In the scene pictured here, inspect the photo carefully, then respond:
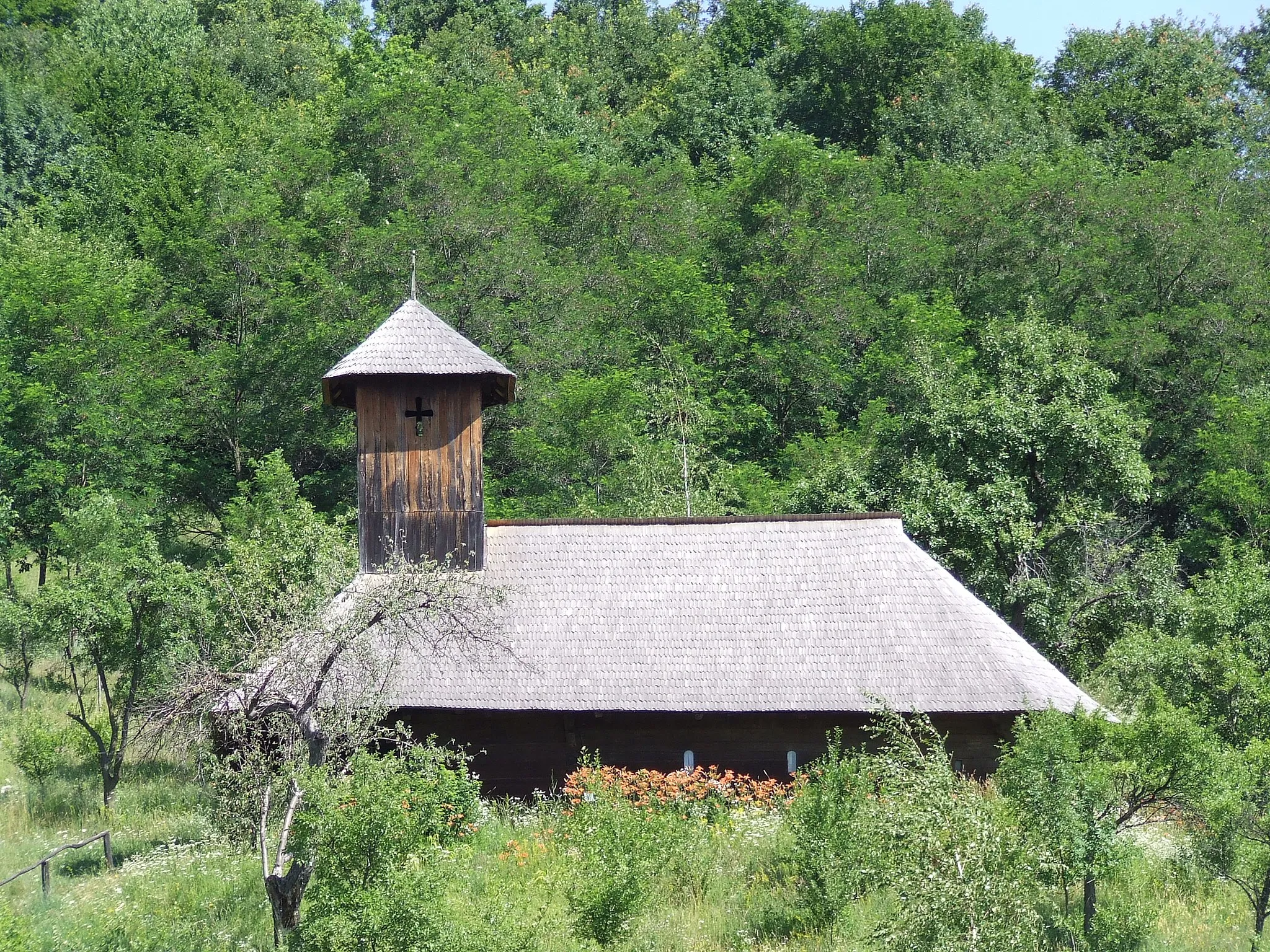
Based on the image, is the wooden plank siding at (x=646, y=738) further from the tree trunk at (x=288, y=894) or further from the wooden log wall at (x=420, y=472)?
the tree trunk at (x=288, y=894)

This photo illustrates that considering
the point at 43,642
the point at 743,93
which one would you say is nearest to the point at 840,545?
the point at 43,642

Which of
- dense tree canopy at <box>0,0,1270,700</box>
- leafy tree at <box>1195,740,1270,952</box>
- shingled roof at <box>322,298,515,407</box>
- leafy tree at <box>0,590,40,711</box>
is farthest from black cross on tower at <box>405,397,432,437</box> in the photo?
leafy tree at <box>1195,740,1270,952</box>

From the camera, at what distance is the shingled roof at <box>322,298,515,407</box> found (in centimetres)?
2048

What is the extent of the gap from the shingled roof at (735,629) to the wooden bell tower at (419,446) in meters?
0.81

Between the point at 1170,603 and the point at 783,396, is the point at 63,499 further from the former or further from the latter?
the point at 1170,603

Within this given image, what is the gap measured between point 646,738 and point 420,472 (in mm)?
5467

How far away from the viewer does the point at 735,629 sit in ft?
62.0

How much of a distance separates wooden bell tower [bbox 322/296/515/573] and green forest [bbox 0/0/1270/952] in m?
1.60

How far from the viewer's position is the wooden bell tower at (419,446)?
2050cm

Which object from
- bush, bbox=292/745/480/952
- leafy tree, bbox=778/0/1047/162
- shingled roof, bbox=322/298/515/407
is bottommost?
bush, bbox=292/745/480/952

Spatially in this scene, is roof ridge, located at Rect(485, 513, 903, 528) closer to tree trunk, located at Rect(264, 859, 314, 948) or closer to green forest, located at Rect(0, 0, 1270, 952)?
green forest, located at Rect(0, 0, 1270, 952)

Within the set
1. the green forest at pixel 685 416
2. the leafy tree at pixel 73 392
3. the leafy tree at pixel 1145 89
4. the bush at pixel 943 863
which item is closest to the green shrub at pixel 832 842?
the green forest at pixel 685 416

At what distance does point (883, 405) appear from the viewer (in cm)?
3303

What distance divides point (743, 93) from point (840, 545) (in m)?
35.9
